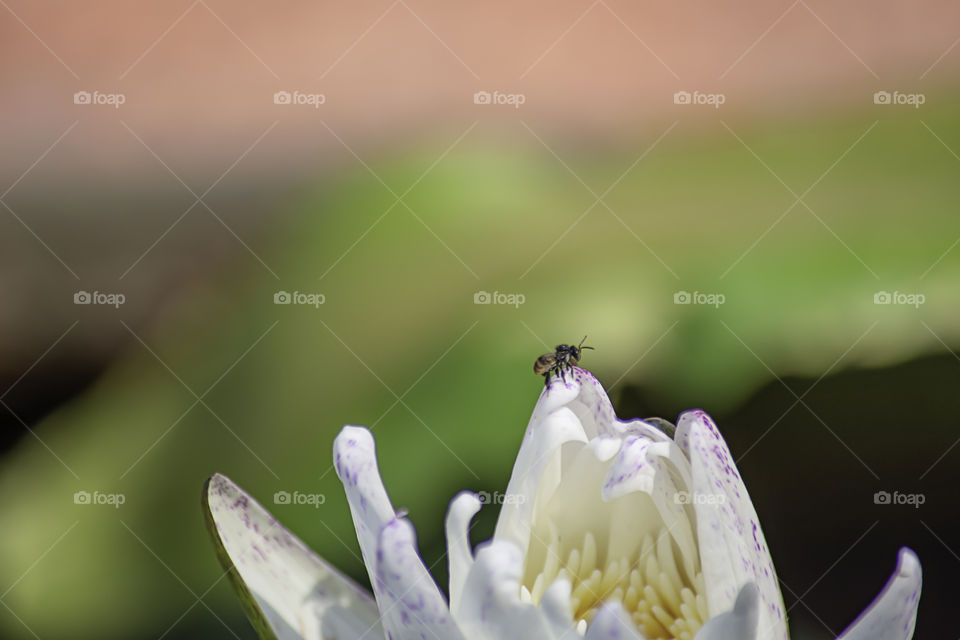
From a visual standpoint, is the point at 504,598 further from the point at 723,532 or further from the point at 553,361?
the point at 553,361

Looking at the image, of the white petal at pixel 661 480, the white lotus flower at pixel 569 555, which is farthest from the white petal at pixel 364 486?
the white petal at pixel 661 480

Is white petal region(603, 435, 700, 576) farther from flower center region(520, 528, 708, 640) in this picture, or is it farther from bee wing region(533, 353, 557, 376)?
bee wing region(533, 353, 557, 376)

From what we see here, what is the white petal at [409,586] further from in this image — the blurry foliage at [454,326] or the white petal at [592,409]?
the blurry foliage at [454,326]

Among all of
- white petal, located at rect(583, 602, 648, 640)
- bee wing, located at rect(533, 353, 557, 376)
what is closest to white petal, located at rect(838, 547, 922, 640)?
white petal, located at rect(583, 602, 648, 640)

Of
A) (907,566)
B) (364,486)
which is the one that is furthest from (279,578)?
(907,566)

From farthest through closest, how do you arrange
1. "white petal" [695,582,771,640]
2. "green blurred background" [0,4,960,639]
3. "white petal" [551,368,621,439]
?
1. "green blurred background" [0,4,960,639]
2. "white petal" [551,368,621,439]
3. "white petal" [695,582,771,640]

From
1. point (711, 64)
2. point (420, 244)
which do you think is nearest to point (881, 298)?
point (711, 64)
